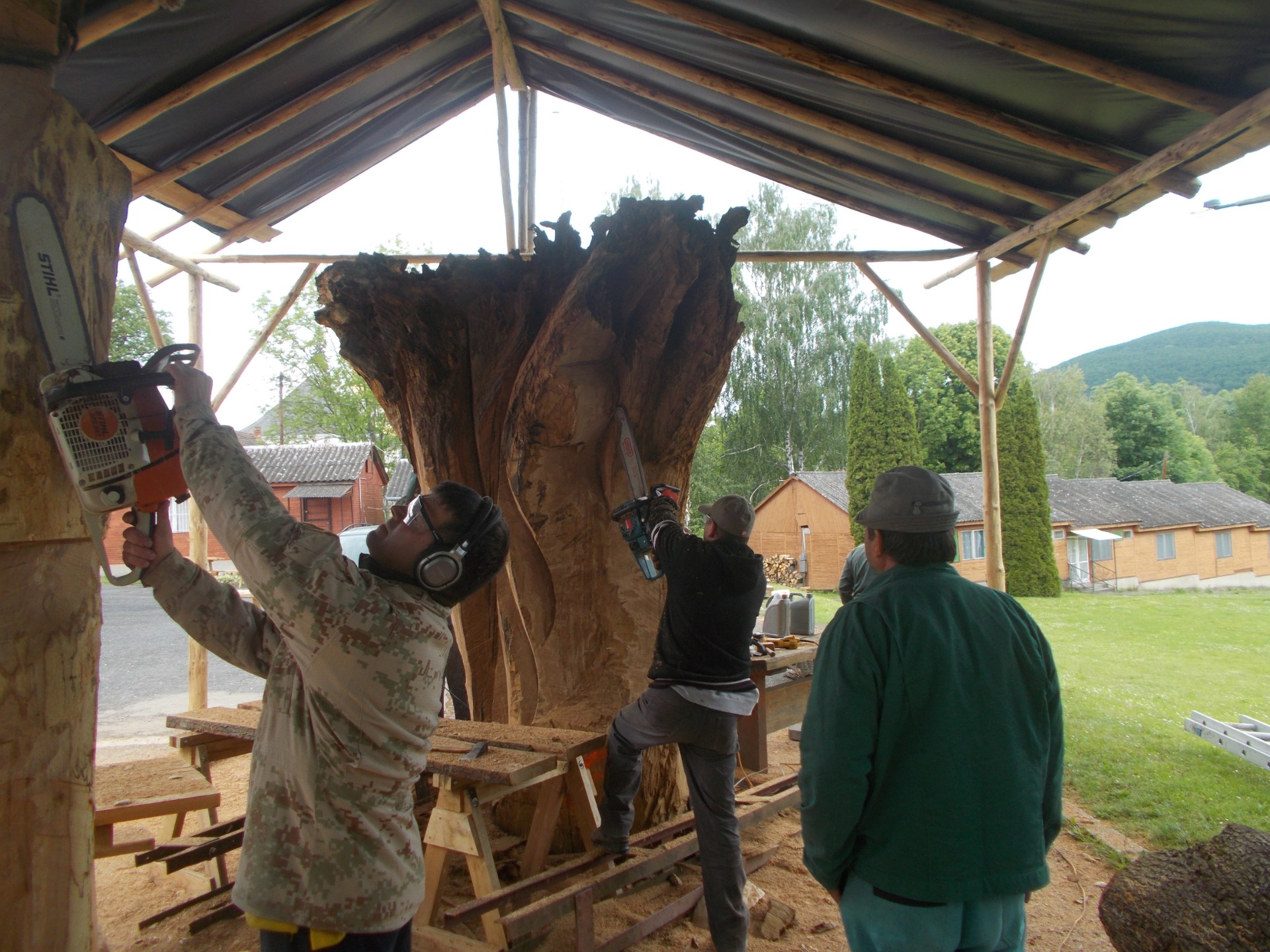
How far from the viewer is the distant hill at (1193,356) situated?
393ft

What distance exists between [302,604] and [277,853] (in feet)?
1.64

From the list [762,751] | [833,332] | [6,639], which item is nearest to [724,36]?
[6,639]

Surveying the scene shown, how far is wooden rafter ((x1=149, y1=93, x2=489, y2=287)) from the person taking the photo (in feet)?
18.6

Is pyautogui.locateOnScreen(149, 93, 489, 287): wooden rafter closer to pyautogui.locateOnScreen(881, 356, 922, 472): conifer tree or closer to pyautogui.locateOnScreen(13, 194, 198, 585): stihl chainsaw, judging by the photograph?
pyautogui.locateOnScreen(13, 194, 198, 585): stihl chainsaw

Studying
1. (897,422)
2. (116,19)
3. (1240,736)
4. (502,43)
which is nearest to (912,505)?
(116,19)

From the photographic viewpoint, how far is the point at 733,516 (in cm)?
321

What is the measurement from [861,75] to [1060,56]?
35.1 inches

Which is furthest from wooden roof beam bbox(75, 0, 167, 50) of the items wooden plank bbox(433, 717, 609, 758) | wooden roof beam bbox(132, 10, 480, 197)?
wooden plank bbox(433, 717, 609, 758)

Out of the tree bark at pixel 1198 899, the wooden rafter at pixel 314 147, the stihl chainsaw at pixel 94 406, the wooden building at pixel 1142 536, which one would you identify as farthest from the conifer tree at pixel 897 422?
the stihl chainsaw at pixel 94 406

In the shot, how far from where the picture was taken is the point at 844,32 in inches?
140

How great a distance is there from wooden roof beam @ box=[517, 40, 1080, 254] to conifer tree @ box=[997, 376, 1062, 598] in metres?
14.6

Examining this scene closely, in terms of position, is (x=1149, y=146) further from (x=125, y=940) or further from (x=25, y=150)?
(x=125, y=940)

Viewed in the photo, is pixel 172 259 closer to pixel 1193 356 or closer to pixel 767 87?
pixel 767 87

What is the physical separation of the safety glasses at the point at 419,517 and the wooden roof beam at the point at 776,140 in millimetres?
4230
